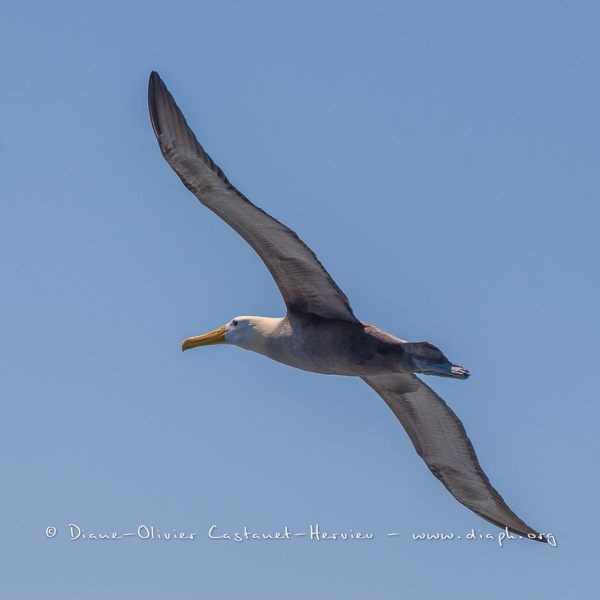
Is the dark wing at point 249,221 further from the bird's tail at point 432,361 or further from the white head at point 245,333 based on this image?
the bird's tail at point 432,361

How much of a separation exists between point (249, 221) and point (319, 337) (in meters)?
1.78

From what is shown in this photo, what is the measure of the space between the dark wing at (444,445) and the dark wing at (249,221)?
200 cm

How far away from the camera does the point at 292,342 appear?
20.4 meters

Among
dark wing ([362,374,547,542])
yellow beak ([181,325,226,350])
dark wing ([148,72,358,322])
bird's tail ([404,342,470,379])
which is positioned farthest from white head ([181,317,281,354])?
bird's tail ([404,342,470,379])

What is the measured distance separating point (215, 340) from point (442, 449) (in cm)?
373

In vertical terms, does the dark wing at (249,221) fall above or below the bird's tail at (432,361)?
above

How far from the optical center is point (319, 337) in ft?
66.0

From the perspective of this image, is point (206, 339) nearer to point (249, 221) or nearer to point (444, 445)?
point (249, 221)

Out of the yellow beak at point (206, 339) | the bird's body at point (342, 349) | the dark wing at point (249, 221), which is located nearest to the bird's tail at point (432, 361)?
the bird's body at point (342, 349)

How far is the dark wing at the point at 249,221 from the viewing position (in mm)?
19328

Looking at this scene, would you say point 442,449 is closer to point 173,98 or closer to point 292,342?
point 292,342

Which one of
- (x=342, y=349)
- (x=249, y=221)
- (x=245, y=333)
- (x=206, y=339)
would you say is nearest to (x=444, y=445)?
(x=245, y=333)

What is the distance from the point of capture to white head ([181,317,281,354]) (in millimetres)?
21141

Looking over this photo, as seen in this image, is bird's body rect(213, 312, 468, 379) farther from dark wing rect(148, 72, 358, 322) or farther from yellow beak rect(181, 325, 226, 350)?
yellow beak rect(181, 325, 226, 350)
